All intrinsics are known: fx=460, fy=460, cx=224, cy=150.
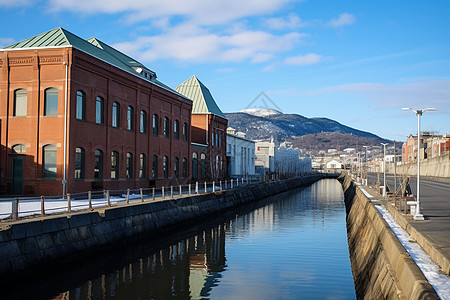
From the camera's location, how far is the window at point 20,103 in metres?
30.9

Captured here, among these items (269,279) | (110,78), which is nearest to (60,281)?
(269,279)

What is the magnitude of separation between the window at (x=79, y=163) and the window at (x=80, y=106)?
88.7 inches

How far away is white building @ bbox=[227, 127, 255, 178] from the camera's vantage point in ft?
249

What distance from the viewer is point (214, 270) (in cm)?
1983

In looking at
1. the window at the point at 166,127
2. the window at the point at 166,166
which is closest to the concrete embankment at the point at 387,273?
the window at the point at 166,166

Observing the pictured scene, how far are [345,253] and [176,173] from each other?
2793 centimetres

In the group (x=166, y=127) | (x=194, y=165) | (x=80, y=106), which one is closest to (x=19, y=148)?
(x=80, y=106)

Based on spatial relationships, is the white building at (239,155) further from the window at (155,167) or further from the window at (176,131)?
the window at (155,167)

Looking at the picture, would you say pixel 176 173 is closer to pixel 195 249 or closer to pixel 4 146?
pixel 4 146

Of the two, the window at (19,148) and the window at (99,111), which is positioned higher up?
the window at (99,111)

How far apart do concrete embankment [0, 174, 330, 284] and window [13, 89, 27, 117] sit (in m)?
11.2

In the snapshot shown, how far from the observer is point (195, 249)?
24703 millimetres

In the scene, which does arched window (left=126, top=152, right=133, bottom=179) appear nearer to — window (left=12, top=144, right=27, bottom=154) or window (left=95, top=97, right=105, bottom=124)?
window (left=95, top=97, right=105, bottom=124)

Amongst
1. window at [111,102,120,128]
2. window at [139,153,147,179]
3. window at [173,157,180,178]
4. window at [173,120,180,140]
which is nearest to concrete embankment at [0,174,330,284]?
window at [139,153,147,179]
